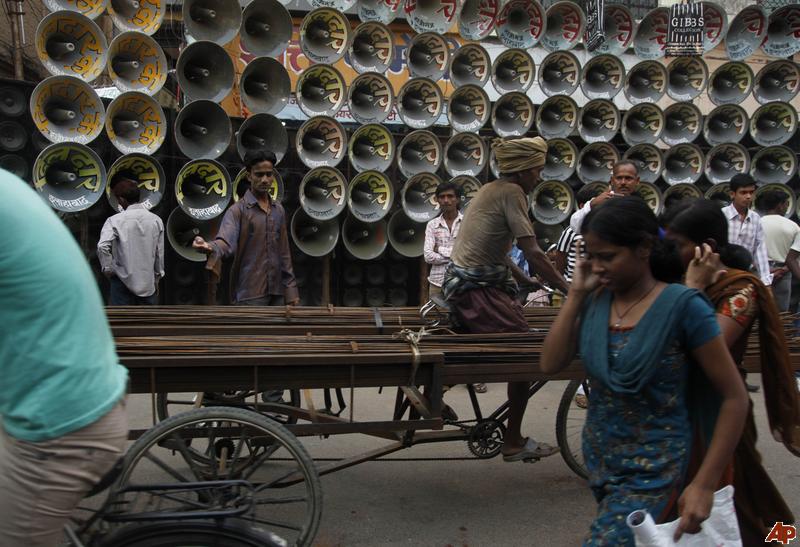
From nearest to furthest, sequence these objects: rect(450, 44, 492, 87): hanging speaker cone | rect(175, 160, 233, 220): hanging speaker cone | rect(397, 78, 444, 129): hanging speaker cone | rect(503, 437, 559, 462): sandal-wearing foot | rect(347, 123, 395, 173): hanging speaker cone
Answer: rect(503, 437, 559, 462): sandal-wearing foot → rect(175, 160, 233, 220): hanging speaker cone → rect(347, 123, 395, 173): hanging speaker cone → rect(397, 78, 444, 129): hanging speaker cone → rect(450, 44, 492, 87): hanging speaker cone

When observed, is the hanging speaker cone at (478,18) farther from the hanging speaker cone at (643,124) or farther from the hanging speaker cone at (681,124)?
the hanging speaker cone at (681,124)

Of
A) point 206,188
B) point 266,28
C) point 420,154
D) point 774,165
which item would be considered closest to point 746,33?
point 774,165

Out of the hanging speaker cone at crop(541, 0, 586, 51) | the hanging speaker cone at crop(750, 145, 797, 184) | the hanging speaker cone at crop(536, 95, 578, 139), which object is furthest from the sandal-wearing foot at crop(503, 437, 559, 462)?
the hanging speaker cone at crop(750, 145, 797, 184)

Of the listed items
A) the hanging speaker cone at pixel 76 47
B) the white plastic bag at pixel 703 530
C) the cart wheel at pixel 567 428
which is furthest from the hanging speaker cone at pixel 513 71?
the white plastic bag at pixel 703 530

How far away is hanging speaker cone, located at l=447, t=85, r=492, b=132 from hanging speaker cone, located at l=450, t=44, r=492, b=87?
114 millimetres

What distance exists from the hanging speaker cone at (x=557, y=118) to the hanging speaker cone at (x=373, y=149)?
6.52 ft

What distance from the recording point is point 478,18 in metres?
8.42

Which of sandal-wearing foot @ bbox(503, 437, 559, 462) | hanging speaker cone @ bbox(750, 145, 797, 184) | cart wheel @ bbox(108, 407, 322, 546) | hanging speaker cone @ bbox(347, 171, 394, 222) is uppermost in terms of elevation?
hanging speaker cone @ bbox(750, 145, 797, 184)

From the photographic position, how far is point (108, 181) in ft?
20.7

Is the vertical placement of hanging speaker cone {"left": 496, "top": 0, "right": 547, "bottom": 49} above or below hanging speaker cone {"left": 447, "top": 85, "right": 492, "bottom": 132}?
above

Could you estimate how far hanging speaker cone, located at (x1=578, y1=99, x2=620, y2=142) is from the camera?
852cm

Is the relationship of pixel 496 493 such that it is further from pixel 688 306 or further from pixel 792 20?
pixel 792 20

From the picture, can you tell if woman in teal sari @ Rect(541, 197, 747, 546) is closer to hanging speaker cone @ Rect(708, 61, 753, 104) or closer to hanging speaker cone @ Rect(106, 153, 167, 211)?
hanging speaker cone @ Rect(106, 153, 167, 211)

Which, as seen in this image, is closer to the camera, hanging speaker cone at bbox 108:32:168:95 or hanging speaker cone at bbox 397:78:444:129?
hanging speaker cone at bbox 108:32:168:95
